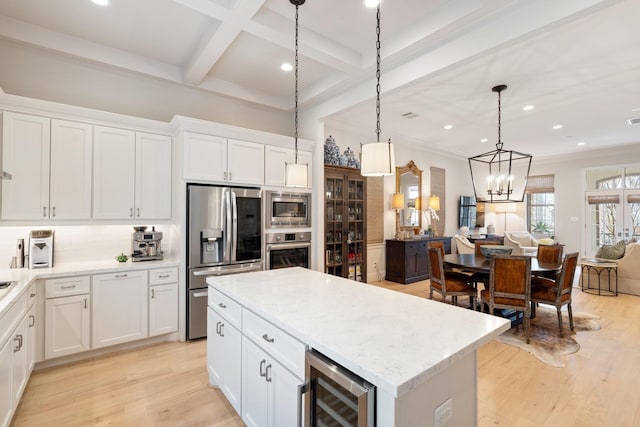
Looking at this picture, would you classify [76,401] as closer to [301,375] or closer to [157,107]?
[301,375]

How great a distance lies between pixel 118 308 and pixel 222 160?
74.0 inches

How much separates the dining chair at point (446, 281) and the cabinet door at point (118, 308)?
353cm

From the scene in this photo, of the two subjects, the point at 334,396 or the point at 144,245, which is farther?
the point at 144,245

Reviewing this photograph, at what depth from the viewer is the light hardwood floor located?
2158 millimetres

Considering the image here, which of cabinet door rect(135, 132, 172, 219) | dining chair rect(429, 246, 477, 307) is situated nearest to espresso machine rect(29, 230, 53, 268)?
cabinet door rect(135, 132, 172, 219)

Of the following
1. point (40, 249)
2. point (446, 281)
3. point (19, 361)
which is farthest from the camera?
point (446, 281)

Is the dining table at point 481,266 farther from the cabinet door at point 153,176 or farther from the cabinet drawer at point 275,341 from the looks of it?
the cabinet door at point 153,176

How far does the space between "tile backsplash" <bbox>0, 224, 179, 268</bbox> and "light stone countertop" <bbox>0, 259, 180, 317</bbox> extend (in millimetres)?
106

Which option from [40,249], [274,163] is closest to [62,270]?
[40,249]

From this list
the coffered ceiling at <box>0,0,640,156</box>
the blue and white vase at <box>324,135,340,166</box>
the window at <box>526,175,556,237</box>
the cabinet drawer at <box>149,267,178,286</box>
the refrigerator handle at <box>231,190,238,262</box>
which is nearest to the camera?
the coffered ceiling at <box>0,0,640,156</box>

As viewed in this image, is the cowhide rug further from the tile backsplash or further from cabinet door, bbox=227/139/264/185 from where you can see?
the tile backsplash

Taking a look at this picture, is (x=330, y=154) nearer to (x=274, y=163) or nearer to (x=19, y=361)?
(x=274, y=163)

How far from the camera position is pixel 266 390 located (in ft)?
5.55

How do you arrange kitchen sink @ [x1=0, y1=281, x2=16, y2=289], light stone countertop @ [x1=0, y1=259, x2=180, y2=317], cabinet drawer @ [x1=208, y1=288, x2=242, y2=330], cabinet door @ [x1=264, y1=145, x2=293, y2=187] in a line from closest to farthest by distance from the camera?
cabinet drawer @ [x1=208, y1=288, x2=242, y2=330] → light stone countertop @ [x1=0, y1=259, x2=180, y2=317] → kitchen sink @ [x1=0, y1=281, x2=16, y2=289] → cabinet door @ [x1=264, y1=145, x2=293, y2=187]
